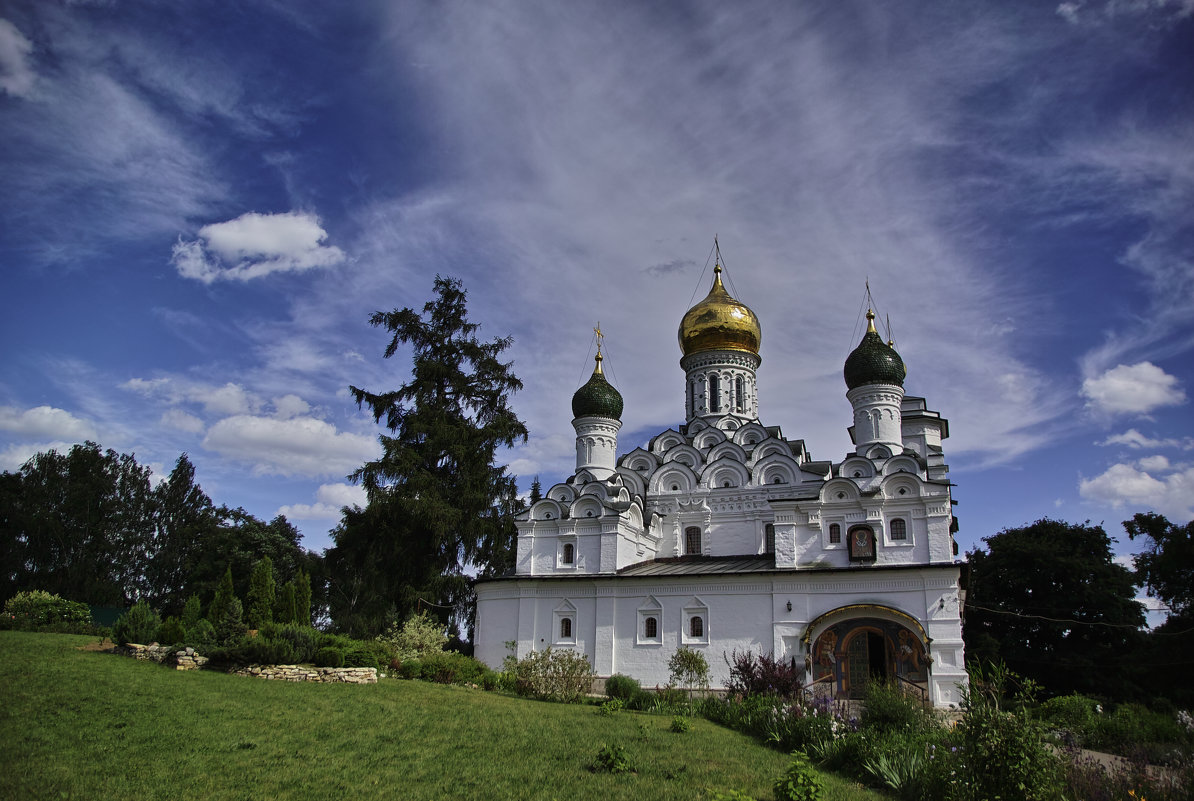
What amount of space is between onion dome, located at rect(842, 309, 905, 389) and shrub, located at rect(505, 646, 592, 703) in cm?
1243

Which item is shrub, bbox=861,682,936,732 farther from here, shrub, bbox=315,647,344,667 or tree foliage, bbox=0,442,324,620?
tree foliage, bbox=0,442,324,620

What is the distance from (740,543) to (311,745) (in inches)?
620

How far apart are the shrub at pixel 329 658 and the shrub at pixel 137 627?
355 centimetres

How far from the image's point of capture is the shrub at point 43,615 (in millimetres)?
17266

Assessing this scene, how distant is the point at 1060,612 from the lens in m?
25.5

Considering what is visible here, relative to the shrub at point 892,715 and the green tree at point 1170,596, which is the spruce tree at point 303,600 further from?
the green tree at point 1170,596

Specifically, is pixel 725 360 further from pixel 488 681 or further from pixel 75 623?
pixel 75 623

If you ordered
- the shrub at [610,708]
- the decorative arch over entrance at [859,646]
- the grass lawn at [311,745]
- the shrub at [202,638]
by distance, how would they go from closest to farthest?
the grass lawn at [311,745] < the shrub at [610,708] < the shrub at [202,638] < the decorative arch over entrance at [859,646]

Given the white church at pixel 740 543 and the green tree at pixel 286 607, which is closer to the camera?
the white church at pixel 740 543

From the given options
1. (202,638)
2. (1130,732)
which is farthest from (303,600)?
(1130,732)

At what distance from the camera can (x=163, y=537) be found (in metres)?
34.2

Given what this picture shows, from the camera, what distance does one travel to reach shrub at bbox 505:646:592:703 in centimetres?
1454

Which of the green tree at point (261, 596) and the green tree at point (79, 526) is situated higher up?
the green tree at point (79, 526)

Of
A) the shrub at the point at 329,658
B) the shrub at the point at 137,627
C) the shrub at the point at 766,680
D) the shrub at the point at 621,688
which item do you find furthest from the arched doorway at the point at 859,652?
the shrub at the point at 137,627
